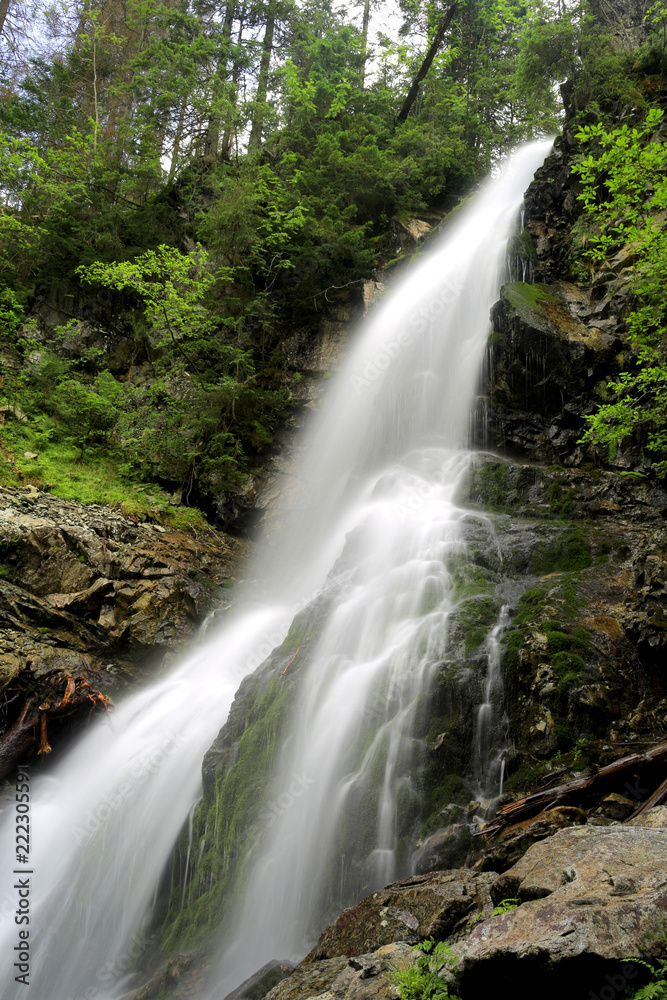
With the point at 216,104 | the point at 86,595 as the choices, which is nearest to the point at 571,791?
the point at 86,595

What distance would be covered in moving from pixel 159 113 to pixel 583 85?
11.4 metres

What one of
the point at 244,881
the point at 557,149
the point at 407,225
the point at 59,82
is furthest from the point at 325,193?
the point at 244,881

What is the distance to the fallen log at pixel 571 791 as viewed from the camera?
13.2 ft

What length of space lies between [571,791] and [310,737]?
2569mm

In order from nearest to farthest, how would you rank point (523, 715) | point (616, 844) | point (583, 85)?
point (616, 844)
point (523, 715)
point (583, 85)

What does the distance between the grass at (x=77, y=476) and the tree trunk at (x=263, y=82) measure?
9.31 m

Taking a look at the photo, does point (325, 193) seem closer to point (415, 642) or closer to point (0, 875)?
point (415, 642)

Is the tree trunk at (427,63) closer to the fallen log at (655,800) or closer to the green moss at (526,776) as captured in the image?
the green moss at (526,776)

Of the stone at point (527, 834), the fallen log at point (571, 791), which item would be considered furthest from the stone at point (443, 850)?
the stone at point (527, 834)

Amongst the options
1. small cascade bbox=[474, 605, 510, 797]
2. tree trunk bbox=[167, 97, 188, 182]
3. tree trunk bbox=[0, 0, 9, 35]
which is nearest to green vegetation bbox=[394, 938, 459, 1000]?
small cascade bbox=[474, 605, 510, 797]

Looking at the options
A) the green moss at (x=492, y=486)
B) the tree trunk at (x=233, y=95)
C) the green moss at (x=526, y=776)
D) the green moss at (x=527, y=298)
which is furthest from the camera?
the tree trunk at (x=233, y=95)

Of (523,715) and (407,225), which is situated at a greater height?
(407,225)

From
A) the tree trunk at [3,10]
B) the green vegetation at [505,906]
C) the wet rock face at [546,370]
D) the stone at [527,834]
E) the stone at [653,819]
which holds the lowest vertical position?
the stone at [527,834]

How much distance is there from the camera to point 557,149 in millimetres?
12820
